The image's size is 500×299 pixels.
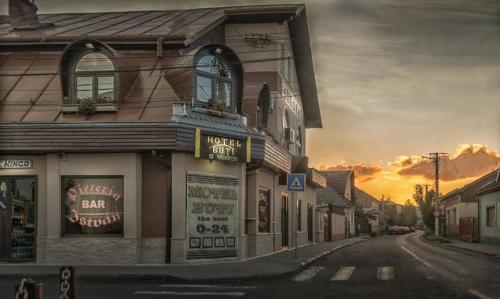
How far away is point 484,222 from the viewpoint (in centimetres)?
4741

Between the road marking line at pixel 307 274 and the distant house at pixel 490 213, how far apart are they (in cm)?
2291

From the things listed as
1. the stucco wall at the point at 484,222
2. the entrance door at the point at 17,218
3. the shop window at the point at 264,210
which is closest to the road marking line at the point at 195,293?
the entrance door at the point at 17,218

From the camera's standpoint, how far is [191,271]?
60.3 feet

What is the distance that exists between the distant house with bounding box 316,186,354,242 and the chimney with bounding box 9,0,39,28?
26.0 meters

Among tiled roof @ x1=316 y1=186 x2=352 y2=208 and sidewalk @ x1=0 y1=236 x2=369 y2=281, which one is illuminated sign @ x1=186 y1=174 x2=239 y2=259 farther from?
tiled roof @ x1=316 y1=186 x2=352 y2=208

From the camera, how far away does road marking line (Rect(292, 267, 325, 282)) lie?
17422mm

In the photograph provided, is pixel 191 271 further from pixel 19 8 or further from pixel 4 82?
pixel 19 8

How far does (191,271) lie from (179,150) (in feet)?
13.5

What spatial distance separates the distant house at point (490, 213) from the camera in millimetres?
42750

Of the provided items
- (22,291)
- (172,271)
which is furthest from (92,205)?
(22,291)

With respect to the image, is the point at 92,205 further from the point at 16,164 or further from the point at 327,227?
the point at 327,227

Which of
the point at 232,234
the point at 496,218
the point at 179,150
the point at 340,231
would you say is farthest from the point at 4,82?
the point at 340,231

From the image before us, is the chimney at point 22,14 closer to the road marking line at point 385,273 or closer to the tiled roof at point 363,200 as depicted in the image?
the road marking line at point 385,273

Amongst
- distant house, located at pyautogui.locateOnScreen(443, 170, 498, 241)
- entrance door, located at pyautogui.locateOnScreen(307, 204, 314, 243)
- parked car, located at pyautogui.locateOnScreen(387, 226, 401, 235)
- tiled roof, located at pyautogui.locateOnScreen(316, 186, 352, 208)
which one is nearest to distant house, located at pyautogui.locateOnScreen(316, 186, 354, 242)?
tiled roof, located at pyautogui.locateOnScreen(316, 186, 352, 208)
